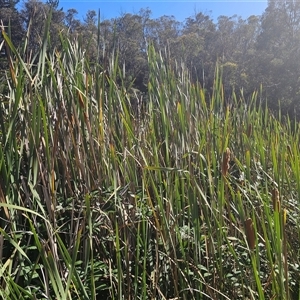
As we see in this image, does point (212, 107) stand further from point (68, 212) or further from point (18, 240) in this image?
point (18, 240)

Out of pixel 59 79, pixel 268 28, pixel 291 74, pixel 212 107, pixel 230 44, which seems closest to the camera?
pixel 59 79

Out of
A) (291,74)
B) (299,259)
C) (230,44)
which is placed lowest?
(299,259)

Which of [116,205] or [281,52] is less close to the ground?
[281,52]

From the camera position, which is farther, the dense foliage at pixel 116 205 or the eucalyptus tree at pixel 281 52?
the eucalyptus tree at pixel 281 52

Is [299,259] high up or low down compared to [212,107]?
down

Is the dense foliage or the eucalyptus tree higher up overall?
the eucalyptus tree

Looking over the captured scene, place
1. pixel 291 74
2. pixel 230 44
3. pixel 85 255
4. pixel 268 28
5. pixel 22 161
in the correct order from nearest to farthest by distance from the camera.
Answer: pixel 85 255 → pixel 22 161 → pixel 291 74 → pixel 268 28 → pixel 230 44

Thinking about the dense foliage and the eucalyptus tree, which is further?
the eucalyptus tree

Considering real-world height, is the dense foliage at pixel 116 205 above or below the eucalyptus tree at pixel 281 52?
below

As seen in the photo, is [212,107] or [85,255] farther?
[212,107]

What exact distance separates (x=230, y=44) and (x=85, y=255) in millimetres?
19807

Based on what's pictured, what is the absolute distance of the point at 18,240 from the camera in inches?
36.4

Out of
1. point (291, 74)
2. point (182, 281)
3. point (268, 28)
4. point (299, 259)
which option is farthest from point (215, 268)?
point (268, 28)

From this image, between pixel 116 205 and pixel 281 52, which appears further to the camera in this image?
pixel 281 52
